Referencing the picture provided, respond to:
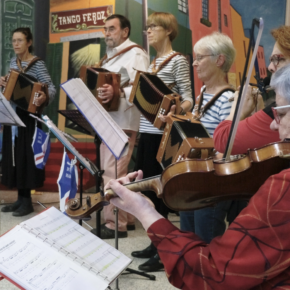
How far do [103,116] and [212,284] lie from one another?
1.20 metres

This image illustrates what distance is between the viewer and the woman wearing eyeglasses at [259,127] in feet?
4.72

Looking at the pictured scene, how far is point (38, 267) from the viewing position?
116cm

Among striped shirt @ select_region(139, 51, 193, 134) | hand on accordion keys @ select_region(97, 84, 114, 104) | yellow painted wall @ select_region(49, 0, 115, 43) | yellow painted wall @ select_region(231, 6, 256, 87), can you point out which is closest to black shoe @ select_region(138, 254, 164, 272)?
striped shirt @ select_region(139, 51, 193, 134)

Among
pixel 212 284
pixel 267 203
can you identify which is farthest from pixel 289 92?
pixel 212 284

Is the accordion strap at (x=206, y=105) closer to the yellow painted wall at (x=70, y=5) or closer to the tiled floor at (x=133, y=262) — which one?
the tiled floor at (x=133, y=262)

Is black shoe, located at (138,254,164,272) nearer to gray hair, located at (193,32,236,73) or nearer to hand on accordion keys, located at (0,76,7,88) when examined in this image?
gray hair, located at (193,32,236,73)

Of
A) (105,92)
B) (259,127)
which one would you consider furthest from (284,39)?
(105,92)

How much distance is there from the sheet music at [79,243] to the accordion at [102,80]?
5.11 ft

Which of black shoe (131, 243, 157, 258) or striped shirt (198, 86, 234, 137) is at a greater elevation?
striped shirt (198, 86, 234, 137)

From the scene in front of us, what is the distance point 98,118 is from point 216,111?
2.03 ft

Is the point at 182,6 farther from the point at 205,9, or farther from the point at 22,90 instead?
the point at 22,90

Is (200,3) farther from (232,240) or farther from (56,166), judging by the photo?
(232,240)

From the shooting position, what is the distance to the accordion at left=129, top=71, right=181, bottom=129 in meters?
2.30

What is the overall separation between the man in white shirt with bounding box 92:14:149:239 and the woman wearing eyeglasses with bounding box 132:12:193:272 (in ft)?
0.93
